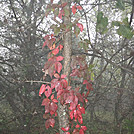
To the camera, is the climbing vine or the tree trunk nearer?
the climbing vine

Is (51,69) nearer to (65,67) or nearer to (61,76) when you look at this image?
(61,76)

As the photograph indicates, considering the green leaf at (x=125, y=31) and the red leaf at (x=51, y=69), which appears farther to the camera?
the green leaf at (x=125, y=31)

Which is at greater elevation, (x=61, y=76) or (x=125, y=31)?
(x=125, y=31)

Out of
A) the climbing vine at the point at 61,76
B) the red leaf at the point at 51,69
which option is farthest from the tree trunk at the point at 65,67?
the red leaf at the point at 51,69

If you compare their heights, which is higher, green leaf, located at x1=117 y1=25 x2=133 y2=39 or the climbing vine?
green leaf, located at x1=117 y1=25 x2=133 y2=39

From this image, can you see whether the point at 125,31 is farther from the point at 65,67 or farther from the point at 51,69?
the point at 51,69

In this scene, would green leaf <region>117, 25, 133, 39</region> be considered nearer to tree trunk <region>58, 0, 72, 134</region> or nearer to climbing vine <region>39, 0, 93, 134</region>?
climbing vine <region>39, 0, 93, 134</region>

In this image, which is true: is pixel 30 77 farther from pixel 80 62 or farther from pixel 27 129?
pixel 80 62

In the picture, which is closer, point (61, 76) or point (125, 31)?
point (61, 76)

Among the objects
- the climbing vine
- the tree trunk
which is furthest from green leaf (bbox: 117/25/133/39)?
the tree trunk

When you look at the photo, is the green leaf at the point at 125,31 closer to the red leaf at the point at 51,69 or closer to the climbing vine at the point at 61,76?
the climbing vine at the point at 61,76

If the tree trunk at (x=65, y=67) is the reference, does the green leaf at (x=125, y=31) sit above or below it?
above

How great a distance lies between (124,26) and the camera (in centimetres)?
147

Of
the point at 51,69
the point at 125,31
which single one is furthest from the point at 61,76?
the point at 125,31
